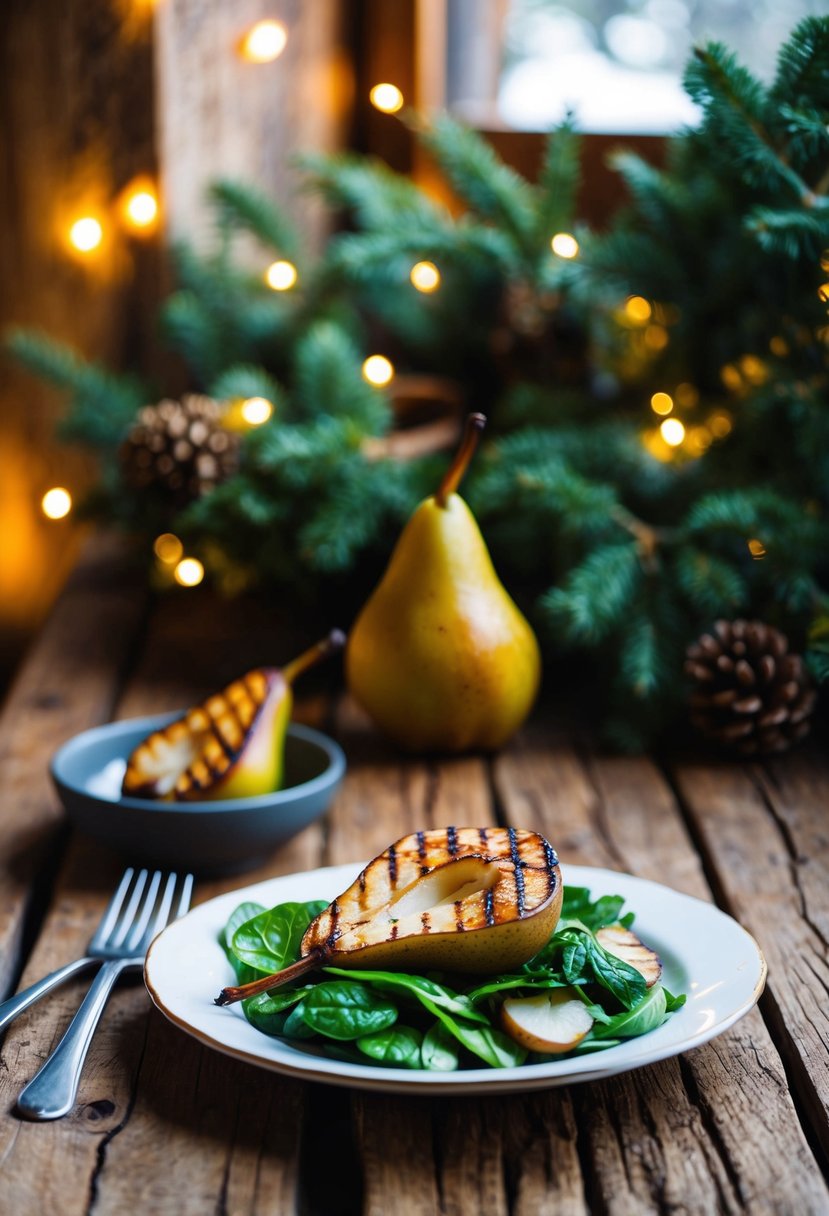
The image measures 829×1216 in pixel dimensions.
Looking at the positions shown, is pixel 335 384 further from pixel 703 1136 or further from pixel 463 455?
pixel 703 1136

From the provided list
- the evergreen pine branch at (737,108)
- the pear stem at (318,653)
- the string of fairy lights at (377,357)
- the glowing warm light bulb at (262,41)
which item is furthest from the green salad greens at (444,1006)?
the glowing warm light bulb at (262,41)

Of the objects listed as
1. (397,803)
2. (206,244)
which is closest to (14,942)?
(397,803)

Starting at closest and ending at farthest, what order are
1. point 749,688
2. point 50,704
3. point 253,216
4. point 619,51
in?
1. point 749,688
2. point 50,704
3. point 253,216
4. point 619,51

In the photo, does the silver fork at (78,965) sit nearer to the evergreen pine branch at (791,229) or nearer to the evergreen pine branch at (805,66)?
the evergreen pine branch at (791,229)

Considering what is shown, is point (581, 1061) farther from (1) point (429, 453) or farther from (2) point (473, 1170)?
(1) point (429, 453)

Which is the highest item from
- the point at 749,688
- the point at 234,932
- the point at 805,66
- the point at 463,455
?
the point at 805,66

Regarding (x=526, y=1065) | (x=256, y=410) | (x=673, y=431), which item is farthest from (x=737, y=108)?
(x=526, y=1065)
